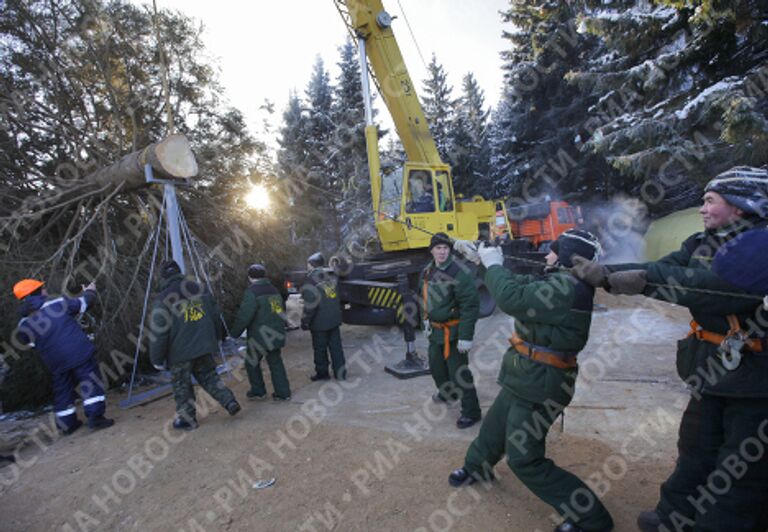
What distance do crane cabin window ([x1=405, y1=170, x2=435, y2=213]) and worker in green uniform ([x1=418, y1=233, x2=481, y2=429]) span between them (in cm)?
355

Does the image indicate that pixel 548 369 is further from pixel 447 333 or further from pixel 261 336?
pixel 261 336

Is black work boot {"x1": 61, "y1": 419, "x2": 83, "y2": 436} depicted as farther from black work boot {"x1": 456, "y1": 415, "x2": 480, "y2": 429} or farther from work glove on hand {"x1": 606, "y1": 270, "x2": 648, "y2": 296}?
work glove on hand {"x1": 606, "y1": 270, "x2": 648, "y2": 296}

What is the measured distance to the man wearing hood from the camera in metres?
4.05

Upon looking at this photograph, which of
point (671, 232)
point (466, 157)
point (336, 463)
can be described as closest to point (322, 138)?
point (466, 157)

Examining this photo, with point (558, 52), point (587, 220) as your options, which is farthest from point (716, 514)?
point (558, 52)

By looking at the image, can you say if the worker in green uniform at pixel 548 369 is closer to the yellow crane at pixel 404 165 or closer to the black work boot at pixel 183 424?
the black work boot at pixel 183 424

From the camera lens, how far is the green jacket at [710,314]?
5.93 ft

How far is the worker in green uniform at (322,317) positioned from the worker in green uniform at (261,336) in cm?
50

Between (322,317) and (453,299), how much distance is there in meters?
2.09

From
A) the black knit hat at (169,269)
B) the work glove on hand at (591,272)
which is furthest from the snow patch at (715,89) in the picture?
the black knit hat at (169,269)

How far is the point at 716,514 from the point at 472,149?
1973 centimetres

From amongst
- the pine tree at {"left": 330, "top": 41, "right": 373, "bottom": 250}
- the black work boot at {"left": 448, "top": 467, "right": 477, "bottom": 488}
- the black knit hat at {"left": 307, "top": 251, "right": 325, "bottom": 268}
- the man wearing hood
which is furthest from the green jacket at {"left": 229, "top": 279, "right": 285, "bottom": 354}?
the pine tree at {"left": 330, "top": 41, "right": 373, "bottom": 250}

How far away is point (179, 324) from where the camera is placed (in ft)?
13.4

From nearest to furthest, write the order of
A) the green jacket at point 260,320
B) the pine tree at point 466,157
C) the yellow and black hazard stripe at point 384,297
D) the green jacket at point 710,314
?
the green jacket at point 710,314 < the green jacket at point 260,320 < the yellow and black hazard stripe at point 384,297 < the pine tree at point 466,157
